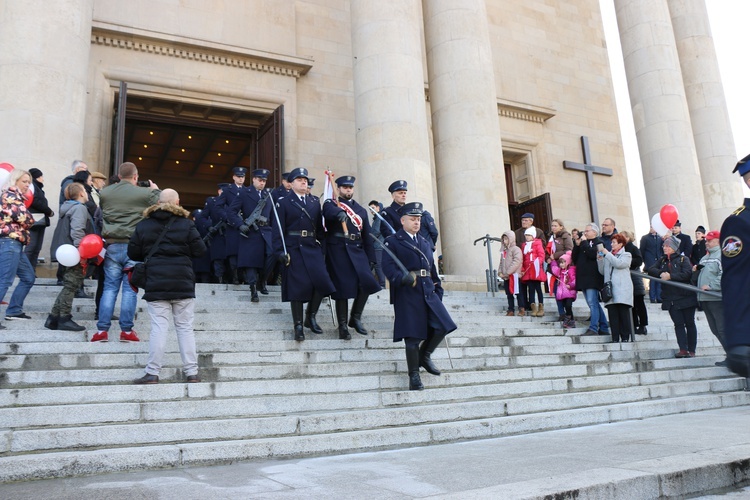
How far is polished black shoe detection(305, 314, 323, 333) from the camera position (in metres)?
7.37

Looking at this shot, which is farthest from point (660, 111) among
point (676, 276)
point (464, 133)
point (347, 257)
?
point (347, 257)

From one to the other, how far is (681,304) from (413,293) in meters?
4.78

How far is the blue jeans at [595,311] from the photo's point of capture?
9.36m

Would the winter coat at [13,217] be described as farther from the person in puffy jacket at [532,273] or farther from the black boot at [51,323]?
the person in puffy jacket at [532,273]

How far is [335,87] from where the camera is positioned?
53.5 ft

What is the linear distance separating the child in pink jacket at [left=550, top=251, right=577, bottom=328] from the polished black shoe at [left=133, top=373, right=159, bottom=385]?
6454 mm

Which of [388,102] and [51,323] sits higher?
[388,102]

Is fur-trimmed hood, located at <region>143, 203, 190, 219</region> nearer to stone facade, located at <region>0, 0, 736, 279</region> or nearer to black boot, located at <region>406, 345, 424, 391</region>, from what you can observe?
black boot, located at <region>406, 345, 424, 391</region>

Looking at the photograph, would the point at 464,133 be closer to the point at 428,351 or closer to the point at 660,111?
the point at 660,111

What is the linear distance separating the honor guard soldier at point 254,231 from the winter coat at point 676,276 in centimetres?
586

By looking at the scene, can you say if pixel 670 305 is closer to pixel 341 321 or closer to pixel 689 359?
pixel 689 359

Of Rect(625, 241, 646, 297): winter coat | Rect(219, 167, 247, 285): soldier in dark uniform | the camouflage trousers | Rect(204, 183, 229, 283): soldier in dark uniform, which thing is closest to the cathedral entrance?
Rect(204, 183, 229, 283): soldier in dark uniform

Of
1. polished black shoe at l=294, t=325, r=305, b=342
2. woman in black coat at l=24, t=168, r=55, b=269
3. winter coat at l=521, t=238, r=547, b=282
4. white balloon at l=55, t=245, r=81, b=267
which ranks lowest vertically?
polished black shoe at l=294, t=325, r=305, b=342

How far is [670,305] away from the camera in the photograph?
9.14 meters
